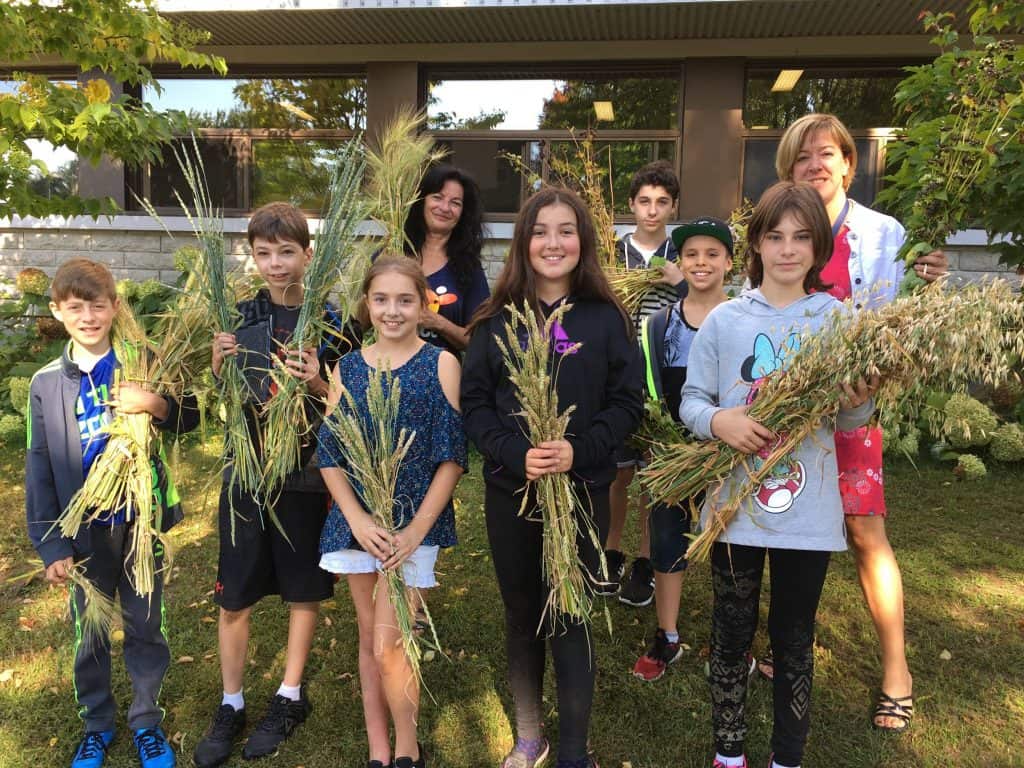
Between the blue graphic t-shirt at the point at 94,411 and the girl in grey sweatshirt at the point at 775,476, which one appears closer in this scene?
the girl in grey sweatshirt at the point at 775,476

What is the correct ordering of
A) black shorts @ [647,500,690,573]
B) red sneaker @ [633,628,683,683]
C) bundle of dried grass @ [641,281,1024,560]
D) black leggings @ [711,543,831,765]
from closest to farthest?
bundle of dried grass @ [641,281,1024,560] < black leggings @ [711,543,831,765] < black shorts @ [647,500,690,573] < red sneaker @ [633,628,683,683]

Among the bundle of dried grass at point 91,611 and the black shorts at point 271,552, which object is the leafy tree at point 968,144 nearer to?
the black shorts at point 271,552

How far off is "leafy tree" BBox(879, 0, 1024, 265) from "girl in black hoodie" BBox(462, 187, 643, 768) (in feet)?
3.62

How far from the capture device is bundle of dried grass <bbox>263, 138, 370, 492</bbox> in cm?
237

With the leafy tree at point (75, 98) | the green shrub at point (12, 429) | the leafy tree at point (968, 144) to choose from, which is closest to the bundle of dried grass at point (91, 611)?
the leafy tree at point (75, 98)

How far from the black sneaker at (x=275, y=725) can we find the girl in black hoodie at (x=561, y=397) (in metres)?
0.98

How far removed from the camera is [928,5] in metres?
5.68

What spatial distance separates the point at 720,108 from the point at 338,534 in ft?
18.9

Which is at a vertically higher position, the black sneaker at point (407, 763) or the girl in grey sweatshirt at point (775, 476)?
the girl in grey sweatshirt at point (775, 476)

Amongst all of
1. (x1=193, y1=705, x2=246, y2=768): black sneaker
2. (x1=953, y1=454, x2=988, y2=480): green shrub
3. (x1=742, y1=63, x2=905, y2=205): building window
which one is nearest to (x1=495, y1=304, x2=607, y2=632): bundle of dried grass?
(x1=193, y1=705, x2=246, y2=768): black sneaker

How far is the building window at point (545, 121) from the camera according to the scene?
6.69 m

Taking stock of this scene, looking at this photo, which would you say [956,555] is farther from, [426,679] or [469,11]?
[469,11]

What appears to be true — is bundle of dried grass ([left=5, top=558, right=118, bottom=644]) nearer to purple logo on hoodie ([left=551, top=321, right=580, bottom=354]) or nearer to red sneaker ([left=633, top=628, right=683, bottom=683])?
purple logo on hoodie ([left=551, top=321, right=580, bottom=354])

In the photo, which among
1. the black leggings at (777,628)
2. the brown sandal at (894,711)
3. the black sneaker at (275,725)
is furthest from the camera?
the brown sandal at (894,711)
